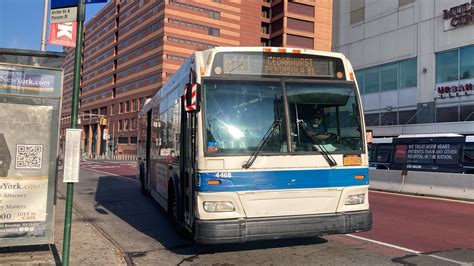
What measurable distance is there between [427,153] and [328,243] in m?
17.5

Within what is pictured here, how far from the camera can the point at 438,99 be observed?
35625mm

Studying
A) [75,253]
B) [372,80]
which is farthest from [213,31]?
[75,253]

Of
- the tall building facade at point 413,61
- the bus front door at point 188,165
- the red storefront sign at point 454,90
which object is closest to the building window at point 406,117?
the tall building facade at point 413,61

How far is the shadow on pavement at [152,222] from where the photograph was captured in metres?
7.54

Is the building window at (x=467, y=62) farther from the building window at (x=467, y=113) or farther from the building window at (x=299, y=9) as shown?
the building window at (x=299, y=9)

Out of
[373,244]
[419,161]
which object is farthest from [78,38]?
[419,161]

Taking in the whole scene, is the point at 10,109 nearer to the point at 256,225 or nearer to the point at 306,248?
the point at 256,225

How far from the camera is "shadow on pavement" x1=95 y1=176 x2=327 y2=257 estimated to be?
7.54 metres

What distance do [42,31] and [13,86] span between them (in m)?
7.14

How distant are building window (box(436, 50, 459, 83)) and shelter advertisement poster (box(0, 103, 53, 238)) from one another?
→ 111ft

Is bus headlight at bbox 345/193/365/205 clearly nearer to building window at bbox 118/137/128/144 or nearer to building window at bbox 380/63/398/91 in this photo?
building window at bbox 380/63/398/91

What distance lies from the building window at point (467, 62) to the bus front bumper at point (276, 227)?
3082 cm

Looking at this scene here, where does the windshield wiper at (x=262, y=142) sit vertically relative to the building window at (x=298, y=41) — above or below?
below

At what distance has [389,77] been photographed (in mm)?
40250
